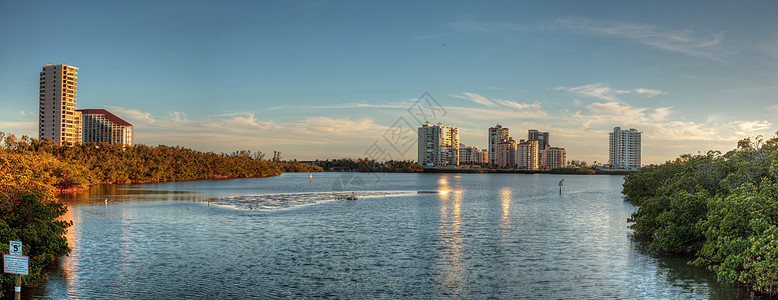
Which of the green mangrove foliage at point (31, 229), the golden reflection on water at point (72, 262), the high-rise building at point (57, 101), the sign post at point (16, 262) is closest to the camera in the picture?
the sign post at point (16, 262)

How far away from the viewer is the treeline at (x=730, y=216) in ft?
49.5

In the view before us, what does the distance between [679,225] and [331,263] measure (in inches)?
607

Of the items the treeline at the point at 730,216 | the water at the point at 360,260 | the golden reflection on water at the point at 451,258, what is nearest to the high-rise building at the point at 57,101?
the water at the point at 360,260

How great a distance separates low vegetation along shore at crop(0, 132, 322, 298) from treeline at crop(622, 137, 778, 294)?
72.5 feet

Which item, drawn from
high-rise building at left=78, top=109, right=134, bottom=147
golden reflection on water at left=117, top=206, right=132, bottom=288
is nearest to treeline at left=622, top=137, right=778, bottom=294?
golden reflection on water at left=117, top=206, right=132, bottom=288

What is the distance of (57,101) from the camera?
171125 millimetres

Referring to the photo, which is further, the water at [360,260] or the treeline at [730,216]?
the water at [360,260]

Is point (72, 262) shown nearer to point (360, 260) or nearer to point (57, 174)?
point (360, 260)

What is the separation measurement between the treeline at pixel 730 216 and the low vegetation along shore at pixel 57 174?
22.1 meters

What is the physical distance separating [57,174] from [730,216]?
63.7m

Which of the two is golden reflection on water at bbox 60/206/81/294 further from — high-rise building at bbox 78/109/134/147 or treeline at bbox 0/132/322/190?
high-rise building at bbox 78/109/134/147

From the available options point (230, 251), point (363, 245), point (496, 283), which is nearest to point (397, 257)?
point (363, 245)

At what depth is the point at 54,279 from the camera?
17.6 meters

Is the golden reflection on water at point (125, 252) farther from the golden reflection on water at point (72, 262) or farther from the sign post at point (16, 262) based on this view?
the sign post at point (16, 262)
